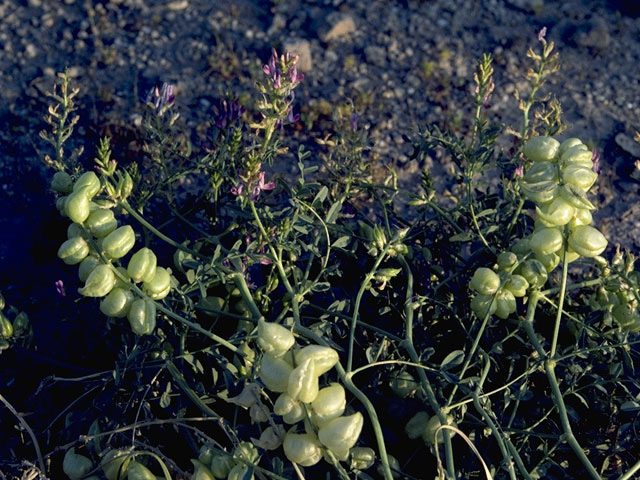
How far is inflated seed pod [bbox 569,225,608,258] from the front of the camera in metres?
1.79

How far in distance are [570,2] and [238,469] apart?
395cm

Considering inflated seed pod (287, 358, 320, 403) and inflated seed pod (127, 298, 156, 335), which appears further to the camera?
inflated seed pod (127, 298, 156, 335)

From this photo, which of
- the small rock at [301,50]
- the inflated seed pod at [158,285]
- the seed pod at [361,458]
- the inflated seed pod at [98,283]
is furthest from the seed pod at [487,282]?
the small rock at [301,50]

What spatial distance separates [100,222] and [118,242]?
0.08 meters

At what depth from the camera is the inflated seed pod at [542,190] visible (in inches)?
70.2

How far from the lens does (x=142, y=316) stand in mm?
1741

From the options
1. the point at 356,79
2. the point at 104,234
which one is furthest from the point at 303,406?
the point at 356,79

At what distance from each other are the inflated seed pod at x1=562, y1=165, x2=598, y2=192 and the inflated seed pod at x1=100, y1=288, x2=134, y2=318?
3.43 ft

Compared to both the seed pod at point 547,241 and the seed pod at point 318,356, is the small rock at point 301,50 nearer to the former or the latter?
the seed pod at point 547,241

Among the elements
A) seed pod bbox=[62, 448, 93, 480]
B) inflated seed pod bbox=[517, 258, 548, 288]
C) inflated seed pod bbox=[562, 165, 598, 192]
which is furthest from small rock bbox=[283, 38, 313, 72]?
seed pod bbox=[62, 448, 93, 480]

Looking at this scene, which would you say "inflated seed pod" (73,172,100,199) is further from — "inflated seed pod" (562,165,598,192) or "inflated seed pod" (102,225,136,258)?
"inflated seed pod" (562,165,598,192)

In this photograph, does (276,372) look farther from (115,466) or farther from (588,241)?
(588,241)

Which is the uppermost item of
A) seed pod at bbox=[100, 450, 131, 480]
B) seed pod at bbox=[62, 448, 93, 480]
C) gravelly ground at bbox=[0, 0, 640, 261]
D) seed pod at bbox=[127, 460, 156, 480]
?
seed pod at bbox=[127, 460, 156, 480]

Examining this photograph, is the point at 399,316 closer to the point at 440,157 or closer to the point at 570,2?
the point at 440,157
